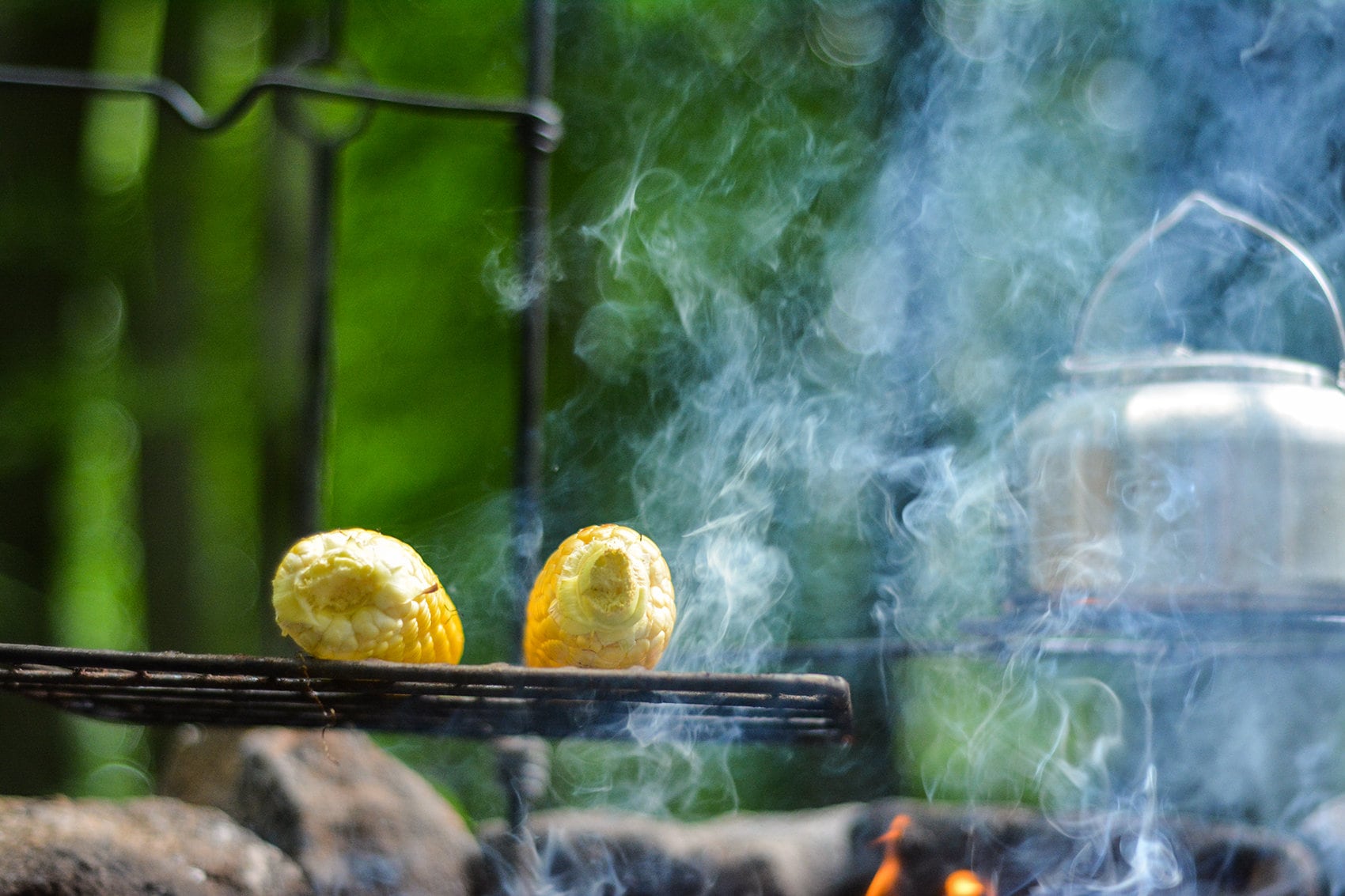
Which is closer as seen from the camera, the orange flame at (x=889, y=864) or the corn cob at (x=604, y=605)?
the corn cob at (x=604, y=605)

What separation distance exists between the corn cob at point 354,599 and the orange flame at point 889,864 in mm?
1574

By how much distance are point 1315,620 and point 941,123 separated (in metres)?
3.34

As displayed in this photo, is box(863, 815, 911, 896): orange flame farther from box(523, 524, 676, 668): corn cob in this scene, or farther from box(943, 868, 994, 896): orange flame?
box(523, 524, 676, 668): corn cob

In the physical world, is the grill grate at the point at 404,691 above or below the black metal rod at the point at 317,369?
below

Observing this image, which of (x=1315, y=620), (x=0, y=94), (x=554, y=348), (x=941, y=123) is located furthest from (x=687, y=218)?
(x=1315, y=620)

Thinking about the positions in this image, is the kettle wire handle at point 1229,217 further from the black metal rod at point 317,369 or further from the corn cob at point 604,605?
the black metal rod at point 317,369

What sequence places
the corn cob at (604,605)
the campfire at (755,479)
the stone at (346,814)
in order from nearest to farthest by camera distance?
the corn cob at (604,605), the campfire at (755,479), the stone at (346,814)

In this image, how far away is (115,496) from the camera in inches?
323

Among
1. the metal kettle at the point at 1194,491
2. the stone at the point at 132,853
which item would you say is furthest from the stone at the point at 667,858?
the metal kettle at the point at 1194,491

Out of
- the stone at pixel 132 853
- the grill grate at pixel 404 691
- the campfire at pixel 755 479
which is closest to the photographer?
the grill grate at pixel 404 691

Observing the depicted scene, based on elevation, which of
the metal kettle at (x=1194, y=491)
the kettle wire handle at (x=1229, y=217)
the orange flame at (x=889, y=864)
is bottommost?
the orange flame at (x=889, y=864)

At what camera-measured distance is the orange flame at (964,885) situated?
2.52 meters

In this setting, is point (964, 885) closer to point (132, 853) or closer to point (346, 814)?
point (346, 814)

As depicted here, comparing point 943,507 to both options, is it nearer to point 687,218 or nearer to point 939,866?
point 939,866
